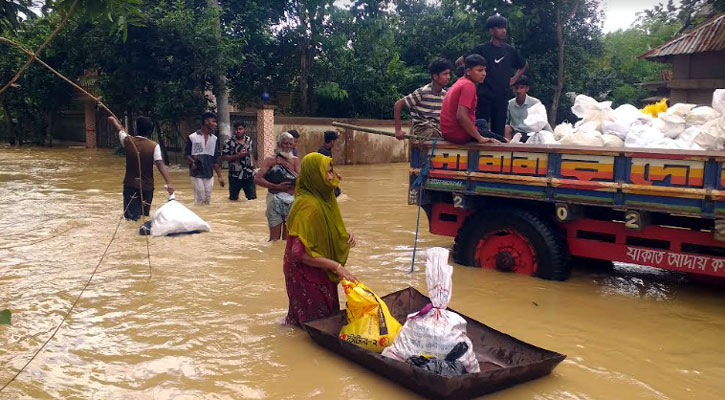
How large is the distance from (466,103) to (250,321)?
288 centimetres

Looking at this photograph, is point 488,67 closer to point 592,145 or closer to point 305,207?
point 592,145

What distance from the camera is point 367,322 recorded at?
4156mm

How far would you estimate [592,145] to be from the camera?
605 cm

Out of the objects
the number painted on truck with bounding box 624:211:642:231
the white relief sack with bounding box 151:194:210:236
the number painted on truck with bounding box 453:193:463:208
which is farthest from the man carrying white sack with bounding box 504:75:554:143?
the white relief sack with bounding box 151:194:210:236

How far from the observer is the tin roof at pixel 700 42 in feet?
43.8

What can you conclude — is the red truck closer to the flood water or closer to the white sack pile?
the flood water

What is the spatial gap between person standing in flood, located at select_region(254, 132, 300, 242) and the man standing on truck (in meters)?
2.22

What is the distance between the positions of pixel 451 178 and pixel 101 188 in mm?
9613

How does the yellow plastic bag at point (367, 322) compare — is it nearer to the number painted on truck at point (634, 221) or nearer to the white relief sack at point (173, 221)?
the number painted on truck at point (634, 221)

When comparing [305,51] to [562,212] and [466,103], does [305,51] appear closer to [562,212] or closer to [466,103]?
[466,103]

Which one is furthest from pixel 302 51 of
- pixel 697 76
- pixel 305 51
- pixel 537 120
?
pixel 537 120

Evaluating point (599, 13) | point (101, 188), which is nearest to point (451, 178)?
point (101, 188)

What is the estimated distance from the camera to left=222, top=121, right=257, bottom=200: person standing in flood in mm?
10117

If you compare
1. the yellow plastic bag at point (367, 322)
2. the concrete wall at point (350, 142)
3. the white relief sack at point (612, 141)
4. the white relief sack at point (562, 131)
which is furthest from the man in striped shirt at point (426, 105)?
the concrete wall at point (350, 142)
